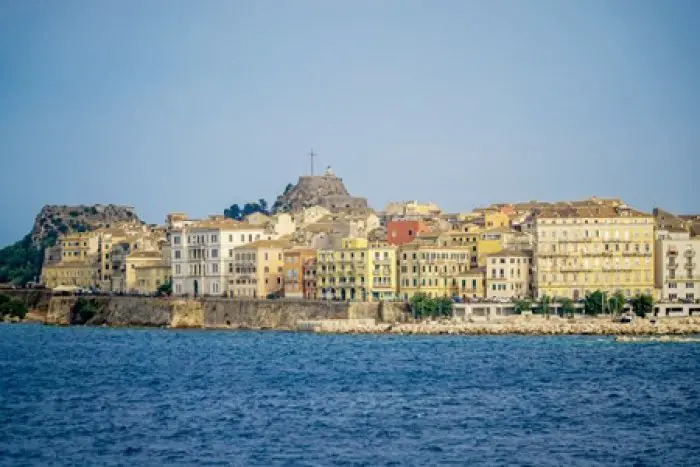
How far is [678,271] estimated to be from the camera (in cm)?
10231

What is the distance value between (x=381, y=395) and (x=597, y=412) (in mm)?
8852

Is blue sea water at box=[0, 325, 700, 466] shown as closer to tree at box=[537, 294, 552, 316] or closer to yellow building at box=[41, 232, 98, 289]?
tree at box=[537, 294, 552, 316]

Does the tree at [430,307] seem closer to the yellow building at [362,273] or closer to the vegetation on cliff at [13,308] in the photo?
the yellow building at [362,273]

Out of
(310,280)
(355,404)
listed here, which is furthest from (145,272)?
(355,404)

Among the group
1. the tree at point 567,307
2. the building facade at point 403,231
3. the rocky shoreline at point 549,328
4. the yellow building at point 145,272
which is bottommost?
the rocky shoreline at point 549,328

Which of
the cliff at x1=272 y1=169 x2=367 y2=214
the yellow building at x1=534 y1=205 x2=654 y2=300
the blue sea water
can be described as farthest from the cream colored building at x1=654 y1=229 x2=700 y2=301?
the cliff at x1=272 y1=169 x2=367 y2=214

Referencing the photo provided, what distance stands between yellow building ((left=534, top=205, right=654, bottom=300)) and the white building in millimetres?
23108

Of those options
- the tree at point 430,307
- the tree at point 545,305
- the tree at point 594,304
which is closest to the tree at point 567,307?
the tree at point 545,305

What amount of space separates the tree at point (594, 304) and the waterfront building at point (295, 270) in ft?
63.1

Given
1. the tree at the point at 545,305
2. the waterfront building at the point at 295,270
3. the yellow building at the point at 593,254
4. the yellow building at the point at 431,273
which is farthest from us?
the waterfront building at the point at 295,270

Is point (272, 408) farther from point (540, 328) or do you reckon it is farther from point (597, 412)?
point (540, 328)

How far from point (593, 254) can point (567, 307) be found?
16.9 feet

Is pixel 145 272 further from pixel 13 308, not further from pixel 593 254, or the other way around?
pixel 593 254

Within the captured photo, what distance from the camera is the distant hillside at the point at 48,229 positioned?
504 ft
